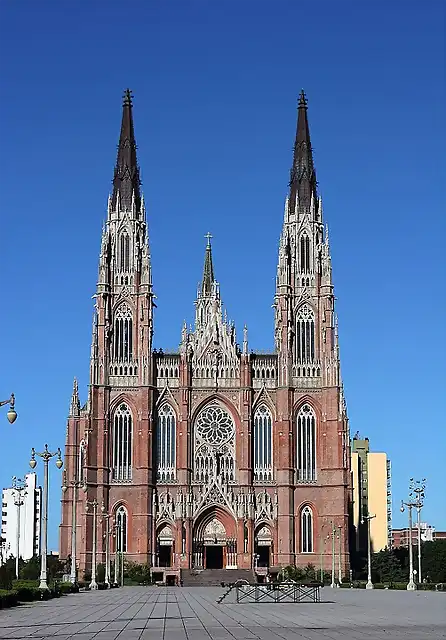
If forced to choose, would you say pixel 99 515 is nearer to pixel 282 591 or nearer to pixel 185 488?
pixel 185 488

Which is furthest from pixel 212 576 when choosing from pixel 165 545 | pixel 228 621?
pixel 228 621

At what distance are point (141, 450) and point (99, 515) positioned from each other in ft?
23.9

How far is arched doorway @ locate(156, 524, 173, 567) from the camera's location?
11400 cm

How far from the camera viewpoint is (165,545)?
11425cm

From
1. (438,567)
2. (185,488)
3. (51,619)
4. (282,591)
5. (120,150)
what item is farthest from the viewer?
(120,150)

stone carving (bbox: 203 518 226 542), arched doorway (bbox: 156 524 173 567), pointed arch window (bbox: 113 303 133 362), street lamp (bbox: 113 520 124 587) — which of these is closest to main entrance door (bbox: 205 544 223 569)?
stone carving (bbox: 203 518 226 542)

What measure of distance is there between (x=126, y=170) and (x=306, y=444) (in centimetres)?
3365

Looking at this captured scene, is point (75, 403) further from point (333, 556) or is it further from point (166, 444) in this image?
point (333, 556)

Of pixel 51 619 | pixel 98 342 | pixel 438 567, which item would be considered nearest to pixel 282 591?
pixel 51 619

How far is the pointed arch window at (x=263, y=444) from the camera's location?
11569 centimetres

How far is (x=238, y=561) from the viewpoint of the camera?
369 ft

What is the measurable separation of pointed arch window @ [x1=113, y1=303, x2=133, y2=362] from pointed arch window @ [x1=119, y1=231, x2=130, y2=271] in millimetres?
4280

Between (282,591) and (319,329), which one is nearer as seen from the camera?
(282,591)

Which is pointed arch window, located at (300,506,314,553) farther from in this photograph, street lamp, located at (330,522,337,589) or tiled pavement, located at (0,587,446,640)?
tiled pavement, located at (0,587,446,640)
